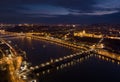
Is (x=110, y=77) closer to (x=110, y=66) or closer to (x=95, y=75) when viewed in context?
(x=95, y=75)

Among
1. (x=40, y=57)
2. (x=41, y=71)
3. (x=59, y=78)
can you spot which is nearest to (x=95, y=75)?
(x=59, y=78)

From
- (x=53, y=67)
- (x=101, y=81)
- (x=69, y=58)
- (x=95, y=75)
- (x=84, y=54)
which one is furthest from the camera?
(x=84, y=54)

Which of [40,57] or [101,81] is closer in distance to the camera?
[101,81]

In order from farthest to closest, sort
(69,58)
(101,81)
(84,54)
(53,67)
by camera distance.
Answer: (84,54), (69,58), (53,67), (101,81)

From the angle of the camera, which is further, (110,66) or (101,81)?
(110,66)

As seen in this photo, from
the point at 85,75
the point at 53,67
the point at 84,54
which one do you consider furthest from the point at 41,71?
the point at 84,54

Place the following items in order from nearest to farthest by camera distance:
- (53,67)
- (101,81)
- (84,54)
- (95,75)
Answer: (101,81) → (95,75) → (53,67) → (84,54)

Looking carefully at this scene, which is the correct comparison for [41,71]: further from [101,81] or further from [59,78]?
[101,81]

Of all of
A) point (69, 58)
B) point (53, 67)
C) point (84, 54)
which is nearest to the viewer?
point (53, 67)

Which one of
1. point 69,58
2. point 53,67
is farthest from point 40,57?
point 53,67
